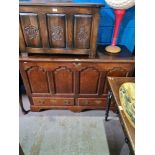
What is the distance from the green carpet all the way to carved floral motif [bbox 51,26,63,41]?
994 mm

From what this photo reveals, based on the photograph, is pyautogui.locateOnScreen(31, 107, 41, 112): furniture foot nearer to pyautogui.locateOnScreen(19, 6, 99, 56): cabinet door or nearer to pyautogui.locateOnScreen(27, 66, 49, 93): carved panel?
pyautogui.locateOnScreen(27, 66, 49, 93): carved panel

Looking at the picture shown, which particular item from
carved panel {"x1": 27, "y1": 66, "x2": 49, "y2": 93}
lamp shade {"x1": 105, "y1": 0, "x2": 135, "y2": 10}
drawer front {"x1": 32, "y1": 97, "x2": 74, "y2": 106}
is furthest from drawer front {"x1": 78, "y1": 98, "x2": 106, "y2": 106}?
lamp shade {"x1": 105, "y1": 0, "x2": 135, "y2": 10}

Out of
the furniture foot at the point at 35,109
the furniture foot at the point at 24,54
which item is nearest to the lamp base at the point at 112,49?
the furniture foot at the point at 24,54

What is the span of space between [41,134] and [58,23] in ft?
3.86

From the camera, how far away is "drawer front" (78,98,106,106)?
70.2 inches

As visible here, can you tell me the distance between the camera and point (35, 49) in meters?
1.42

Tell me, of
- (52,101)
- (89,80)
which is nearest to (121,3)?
(89,80)

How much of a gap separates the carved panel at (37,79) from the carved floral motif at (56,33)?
36 centimetres

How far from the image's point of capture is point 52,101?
5.90ft

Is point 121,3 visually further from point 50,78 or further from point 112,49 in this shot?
point 50,78

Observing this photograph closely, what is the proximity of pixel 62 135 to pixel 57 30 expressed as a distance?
43.3 inches

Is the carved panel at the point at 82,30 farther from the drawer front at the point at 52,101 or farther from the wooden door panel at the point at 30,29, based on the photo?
the drawer front at the point at 52,101
